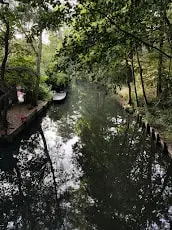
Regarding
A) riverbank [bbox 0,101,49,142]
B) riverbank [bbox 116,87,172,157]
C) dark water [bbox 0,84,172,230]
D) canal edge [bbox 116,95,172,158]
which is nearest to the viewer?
dark water [bbox 0,84,172,230]

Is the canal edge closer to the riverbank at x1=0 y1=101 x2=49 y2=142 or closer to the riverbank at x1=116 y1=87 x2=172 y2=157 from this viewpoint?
the riverbank at x1=116 y1=87 x2=172 y2=157

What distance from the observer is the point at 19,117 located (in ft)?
77.4

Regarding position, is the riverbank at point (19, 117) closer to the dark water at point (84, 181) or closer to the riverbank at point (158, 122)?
the dark water at point (84, 181)

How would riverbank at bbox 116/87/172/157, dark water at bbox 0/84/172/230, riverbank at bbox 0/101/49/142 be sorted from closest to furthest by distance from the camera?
1. dark water at bbox 0/84/172/230
2. riverbank at bbox 116/87/172/157
3. riverbank at bbox 0/101/49/142

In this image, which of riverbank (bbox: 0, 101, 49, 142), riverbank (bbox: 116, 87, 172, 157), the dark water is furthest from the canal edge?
riverbank (bbox: 0, 101, 49, 142)

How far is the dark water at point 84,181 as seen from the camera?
10.1m

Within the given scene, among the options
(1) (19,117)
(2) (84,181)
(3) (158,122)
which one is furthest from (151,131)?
(1) (19,117)

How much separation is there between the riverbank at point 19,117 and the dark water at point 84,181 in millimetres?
625

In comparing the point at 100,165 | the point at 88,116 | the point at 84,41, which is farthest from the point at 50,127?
the point at 84,41

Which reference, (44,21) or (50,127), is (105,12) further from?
(50,127)

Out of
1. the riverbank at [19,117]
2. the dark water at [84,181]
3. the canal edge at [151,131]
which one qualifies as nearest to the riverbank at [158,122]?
the canal edge at [151,131]

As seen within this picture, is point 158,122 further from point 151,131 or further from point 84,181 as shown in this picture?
point 84,181

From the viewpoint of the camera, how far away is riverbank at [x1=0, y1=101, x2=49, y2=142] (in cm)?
1862

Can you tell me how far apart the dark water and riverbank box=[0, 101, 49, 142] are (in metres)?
0.62
